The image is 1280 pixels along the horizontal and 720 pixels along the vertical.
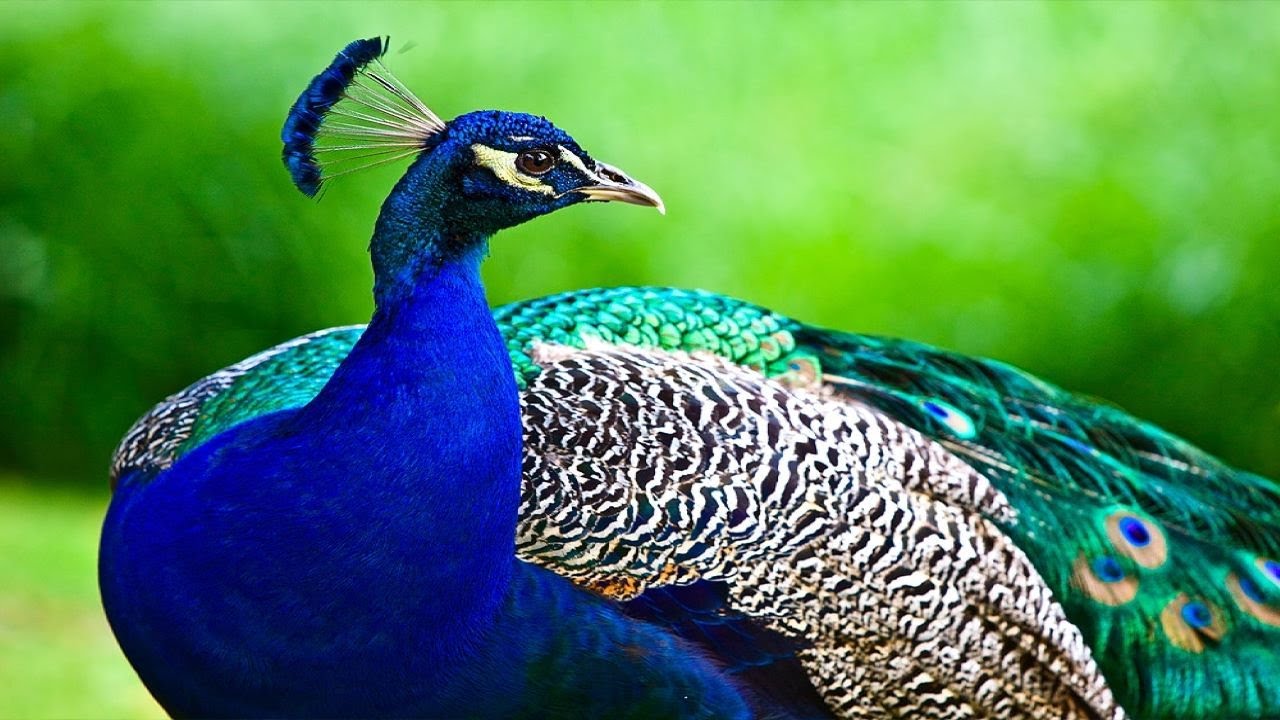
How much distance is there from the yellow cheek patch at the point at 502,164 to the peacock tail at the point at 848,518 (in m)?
0.43

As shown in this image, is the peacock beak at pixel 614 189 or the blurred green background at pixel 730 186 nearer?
the peacock beak at pixel 614 189

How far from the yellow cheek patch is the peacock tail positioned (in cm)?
43

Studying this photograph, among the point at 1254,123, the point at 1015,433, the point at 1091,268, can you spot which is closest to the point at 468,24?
the point at 1091,268

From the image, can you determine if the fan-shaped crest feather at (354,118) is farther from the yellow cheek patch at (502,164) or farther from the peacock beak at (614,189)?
the peacock beak at (614,189)

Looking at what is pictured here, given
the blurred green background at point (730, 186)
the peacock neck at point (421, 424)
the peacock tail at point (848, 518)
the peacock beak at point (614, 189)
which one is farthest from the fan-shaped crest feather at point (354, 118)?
the blurred green background at point (730, 186)

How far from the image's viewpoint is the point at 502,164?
2.09 m

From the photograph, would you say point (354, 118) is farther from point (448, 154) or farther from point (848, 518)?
point (848, 518)

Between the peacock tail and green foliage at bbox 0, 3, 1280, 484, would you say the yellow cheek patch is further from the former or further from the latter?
green foliage at bbox 0, 3, 1280, 484

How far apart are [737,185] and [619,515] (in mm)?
2892

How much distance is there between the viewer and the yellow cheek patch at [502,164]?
2.09 meters

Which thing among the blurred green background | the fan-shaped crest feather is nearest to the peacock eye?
the fan-shaped crest feather

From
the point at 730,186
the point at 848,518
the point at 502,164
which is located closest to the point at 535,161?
the point at 502,164

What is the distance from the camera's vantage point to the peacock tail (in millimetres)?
2332

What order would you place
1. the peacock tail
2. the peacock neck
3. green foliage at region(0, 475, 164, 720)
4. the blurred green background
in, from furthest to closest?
the blurred green background → green foliage at region(0, 475, 164, 720) → the peacock tail → the peacock neck
